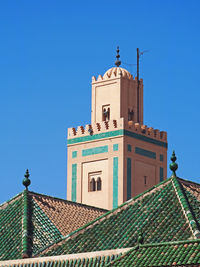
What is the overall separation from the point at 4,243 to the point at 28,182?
2050mm

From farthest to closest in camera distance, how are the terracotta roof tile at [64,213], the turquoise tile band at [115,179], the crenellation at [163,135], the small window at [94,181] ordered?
the crenellation at [163,135]
the small window at [94,181]
the turquoise tile band at [115,179]
the terracotta roof tile at [64,213]

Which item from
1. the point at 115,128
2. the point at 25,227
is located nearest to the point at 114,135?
the point at 115,128

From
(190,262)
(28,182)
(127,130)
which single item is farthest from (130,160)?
(190,262)

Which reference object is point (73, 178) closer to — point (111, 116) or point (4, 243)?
point (111, 116)

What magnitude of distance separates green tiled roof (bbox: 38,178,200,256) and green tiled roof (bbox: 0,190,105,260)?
4.09 feet

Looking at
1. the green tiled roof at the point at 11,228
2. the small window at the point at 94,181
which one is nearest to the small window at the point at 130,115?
the small window at the point at 94,181

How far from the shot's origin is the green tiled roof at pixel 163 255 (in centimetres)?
1731

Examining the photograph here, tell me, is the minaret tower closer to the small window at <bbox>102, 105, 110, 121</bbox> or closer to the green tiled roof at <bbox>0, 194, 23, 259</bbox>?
the small window at <bbox>102, 105, 110, 121</bbox>

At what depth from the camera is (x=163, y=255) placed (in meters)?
17.8

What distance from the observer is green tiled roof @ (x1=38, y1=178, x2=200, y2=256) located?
20.5 m

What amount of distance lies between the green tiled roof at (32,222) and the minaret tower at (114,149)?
2350cm

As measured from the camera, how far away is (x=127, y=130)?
50.2m

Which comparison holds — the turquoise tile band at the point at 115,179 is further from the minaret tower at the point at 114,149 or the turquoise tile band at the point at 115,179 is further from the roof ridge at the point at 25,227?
the roof ridge at the point at 25,227

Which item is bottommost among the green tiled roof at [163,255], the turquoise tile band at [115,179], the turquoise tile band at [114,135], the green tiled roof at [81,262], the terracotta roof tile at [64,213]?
the green tiled roof at [163,255]
